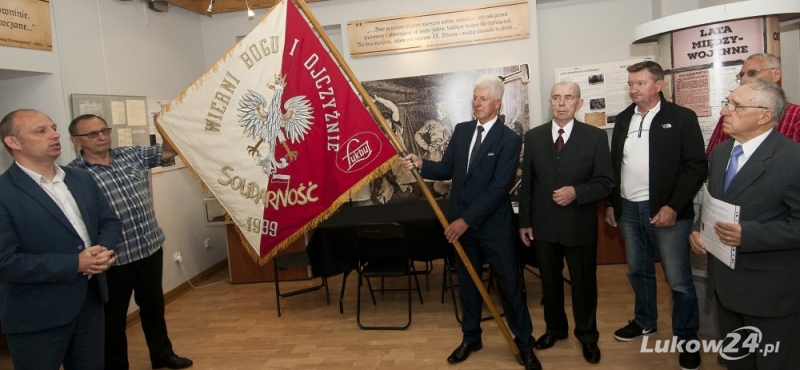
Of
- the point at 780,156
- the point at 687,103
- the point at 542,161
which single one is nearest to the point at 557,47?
the point at 687,103

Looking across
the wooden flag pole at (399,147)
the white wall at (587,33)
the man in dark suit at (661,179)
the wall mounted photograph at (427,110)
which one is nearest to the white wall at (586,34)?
the white wall at (587,33)

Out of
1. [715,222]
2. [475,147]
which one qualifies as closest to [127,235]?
[475,147]

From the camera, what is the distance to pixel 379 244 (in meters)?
3.92

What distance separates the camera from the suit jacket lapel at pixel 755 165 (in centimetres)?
193

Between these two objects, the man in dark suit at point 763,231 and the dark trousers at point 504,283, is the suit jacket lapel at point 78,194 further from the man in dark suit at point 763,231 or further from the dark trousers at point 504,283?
the man in dark suit at point 763,231

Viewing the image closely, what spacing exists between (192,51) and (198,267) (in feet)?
7.83

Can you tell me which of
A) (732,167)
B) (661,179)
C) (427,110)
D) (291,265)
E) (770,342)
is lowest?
(291,265)

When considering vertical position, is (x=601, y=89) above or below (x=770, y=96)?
above

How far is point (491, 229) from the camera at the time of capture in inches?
113

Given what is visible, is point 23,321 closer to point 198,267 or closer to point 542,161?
Result: point 542,161

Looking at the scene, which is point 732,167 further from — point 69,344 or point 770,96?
point 69,344

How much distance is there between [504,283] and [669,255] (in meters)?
0.92

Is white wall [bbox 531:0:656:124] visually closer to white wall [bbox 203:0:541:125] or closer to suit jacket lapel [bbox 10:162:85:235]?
white wall [bbox 203:0:541:125]

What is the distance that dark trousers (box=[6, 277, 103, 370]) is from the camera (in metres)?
2.15
